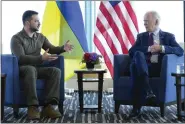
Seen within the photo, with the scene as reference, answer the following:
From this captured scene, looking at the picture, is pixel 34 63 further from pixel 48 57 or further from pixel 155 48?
pixel 155 48

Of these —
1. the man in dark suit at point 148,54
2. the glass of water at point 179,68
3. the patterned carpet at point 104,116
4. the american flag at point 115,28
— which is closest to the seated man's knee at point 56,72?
the patterned carpet at point 104,116

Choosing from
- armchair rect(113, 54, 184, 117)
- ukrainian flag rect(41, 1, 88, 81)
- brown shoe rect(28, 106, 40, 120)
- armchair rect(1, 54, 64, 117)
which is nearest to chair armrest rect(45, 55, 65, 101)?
armchair rect(1, 54, 64, 117)

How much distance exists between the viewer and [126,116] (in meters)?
3.34

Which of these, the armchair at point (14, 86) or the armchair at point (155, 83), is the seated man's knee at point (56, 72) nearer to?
the armchair at point (14, 86)

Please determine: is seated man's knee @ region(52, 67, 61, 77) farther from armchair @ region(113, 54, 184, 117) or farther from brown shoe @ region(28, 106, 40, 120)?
armchair @ region(113, 54, 184, 117)

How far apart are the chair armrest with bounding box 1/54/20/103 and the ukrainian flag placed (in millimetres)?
1639

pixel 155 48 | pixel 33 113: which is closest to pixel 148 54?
pixel 155 48

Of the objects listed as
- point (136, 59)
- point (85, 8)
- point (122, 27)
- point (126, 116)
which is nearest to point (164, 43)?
point (136, 59)

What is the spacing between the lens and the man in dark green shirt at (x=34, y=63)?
3.20m

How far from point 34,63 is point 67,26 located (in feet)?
5.33

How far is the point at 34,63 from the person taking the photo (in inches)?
132

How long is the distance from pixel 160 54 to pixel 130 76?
390mm

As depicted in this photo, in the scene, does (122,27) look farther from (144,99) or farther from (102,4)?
(144,99)

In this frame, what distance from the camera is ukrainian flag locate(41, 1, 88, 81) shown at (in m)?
4.87
